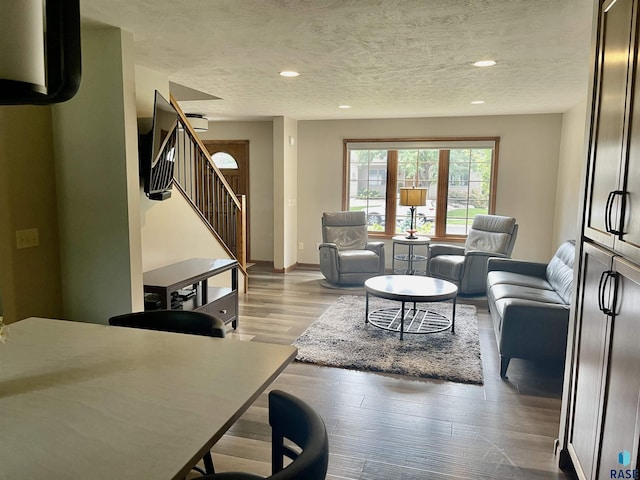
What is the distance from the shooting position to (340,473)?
89.4 inches

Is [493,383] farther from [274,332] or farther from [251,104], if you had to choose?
[251,104]

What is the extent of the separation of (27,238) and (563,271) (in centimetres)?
423

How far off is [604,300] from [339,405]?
1.71 meters

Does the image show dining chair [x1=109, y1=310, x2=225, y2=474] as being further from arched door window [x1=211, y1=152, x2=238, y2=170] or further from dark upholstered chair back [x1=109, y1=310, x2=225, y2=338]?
arched door window [x1=211, y1=152, x2=238, y2=170]

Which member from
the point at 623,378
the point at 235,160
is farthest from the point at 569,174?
the point at 235,160

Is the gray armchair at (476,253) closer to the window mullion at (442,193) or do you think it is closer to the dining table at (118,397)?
the window mullion at (442,193)

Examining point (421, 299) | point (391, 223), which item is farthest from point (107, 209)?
point (391, 223)

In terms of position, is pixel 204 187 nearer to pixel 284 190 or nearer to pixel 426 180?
pixel 284 190

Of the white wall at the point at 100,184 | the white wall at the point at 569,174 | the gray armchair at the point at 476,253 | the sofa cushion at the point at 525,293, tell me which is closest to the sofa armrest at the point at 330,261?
the gray armchair at the point at 476,253

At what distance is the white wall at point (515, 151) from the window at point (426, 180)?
135 millimetres

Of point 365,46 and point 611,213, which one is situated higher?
point 365,46

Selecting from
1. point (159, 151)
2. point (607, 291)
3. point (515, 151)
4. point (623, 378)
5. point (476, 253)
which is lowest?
point (476, 253)

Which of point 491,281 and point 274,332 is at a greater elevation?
point 491,281

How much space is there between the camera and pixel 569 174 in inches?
225
